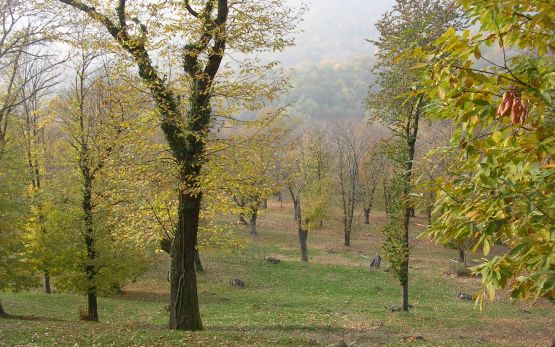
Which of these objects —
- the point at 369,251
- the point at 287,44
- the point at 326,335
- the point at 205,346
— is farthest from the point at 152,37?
the point at 369,251

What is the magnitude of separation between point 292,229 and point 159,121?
36365 mm

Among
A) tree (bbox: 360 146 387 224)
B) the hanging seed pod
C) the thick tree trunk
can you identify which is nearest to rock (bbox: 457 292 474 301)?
the thick tree trunk

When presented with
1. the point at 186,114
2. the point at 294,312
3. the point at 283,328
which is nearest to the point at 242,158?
the point at 186,114

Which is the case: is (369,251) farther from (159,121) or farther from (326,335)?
(159,121)

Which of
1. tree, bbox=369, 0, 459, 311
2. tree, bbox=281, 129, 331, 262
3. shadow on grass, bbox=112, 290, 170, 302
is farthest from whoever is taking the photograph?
tree, bbox=281, 129, 331, 262

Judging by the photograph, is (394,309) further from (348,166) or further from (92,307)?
(348,166)

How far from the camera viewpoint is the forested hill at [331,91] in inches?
3752

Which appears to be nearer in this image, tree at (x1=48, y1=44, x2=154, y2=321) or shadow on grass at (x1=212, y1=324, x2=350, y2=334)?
shadow on grass at (x1=212, y1=324, x2=350, y2=334)

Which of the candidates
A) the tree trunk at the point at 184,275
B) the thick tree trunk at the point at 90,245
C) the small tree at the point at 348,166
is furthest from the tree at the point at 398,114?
the small tree at the point at 348,166

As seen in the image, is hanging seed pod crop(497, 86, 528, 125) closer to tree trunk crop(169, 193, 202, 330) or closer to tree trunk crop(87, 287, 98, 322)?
tree trunk crop(169, 193, 202, 330)

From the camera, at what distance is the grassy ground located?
32.6 ft

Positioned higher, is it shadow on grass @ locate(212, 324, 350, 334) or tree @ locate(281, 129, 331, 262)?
tree @ locate(281, 129, 331, 262)

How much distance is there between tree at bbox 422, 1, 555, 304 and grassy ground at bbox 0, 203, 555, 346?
7266 mm

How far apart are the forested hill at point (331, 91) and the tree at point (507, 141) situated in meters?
85.6
